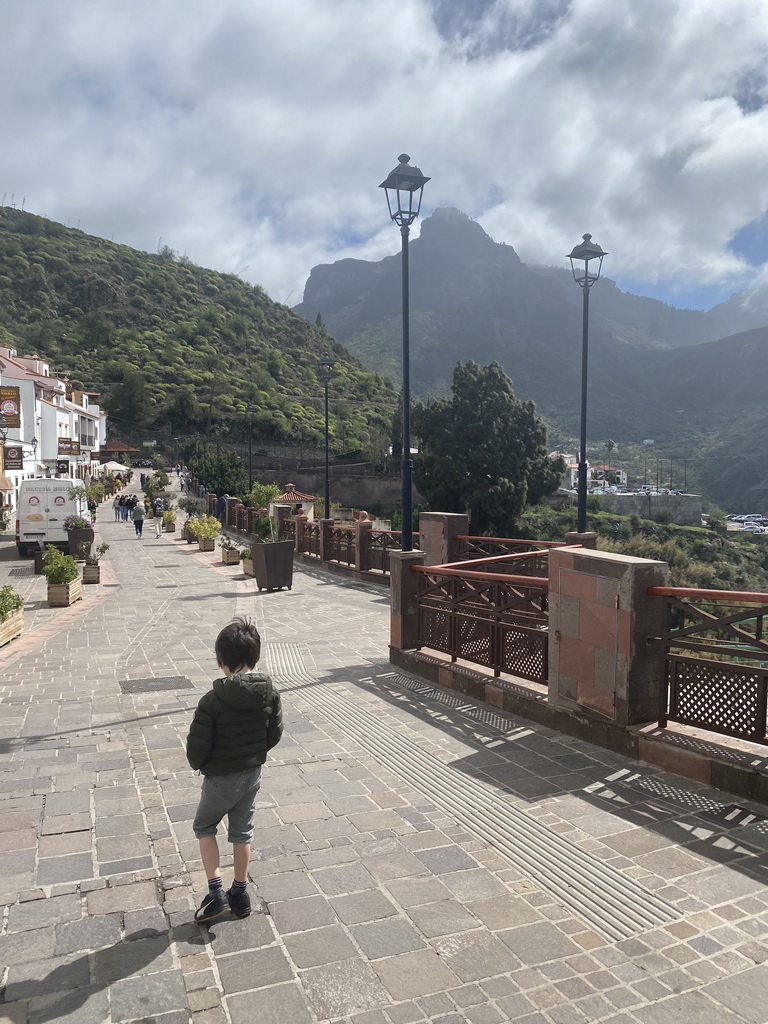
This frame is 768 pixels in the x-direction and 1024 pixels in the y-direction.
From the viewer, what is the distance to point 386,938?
3201 millimetres

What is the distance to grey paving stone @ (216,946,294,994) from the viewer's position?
2904 mm

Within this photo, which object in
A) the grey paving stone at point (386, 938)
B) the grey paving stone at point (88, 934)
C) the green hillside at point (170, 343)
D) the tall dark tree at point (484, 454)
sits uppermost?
the green hillside at point (170, 343)

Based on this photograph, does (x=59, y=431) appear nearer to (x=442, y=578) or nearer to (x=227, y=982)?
(x=442, y=578)

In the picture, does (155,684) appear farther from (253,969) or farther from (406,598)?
(253,969)

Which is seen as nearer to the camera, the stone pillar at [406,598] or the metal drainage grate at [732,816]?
the metal drainage grate at [732,816]

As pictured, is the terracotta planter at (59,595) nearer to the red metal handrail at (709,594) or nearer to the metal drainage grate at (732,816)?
the red metal handrail at (709,594)

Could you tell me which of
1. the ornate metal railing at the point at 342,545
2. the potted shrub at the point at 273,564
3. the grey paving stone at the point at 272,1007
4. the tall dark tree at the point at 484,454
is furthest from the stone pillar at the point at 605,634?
the tall dark tree at the point at 484,454

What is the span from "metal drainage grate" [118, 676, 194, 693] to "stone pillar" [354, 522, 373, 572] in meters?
9.50

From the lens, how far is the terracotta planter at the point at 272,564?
15891mm

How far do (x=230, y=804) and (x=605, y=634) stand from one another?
3230mm

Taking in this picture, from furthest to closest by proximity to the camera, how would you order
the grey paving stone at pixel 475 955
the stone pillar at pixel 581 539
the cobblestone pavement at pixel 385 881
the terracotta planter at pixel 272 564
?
the terracotta planter at pixel 272 564 → the stone pillar at pixel 581 539 → the grey paving stone at pixel 475 955 → the cobblestone pavement at pixel 385 881

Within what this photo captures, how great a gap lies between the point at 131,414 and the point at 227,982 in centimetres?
9099

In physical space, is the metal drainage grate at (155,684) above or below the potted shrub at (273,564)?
below

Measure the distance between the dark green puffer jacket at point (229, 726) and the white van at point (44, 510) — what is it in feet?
65.0
